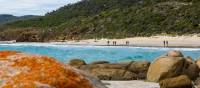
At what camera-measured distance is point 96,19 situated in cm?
11619

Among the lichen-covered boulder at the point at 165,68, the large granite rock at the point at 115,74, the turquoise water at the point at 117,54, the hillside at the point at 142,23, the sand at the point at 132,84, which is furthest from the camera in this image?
the hillside at the point at 142,23

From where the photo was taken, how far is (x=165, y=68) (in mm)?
18906

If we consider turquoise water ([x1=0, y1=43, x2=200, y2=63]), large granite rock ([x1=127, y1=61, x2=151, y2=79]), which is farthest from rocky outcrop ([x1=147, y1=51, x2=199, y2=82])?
turquoise water ([x1=0, y1=43, x2=200, y2=63])

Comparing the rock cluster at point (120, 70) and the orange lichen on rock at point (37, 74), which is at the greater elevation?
the orange lichen on rock at point (37, 74)

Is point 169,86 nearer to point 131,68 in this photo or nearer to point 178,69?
point 178,69

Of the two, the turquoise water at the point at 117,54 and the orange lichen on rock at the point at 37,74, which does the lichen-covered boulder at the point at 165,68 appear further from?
the turquoise water at the point at 117,54

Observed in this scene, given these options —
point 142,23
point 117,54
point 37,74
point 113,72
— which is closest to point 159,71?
point 113,72

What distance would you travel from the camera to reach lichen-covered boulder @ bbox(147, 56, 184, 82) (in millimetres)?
18906

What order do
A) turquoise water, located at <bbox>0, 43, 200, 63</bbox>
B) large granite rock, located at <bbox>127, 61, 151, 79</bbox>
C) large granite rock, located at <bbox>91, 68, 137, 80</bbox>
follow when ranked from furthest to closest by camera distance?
turquoise water, located at <bbox>0, 43, 200, 63</bbox> → large granite rock, located at <bbox>127, 61, 151, 79</bbox> → large granite rock, located at <bbox>91, 68, 137, 80</bbox>

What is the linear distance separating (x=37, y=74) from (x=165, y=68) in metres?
14.4

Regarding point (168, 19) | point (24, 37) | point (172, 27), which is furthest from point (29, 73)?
point (24, 37)

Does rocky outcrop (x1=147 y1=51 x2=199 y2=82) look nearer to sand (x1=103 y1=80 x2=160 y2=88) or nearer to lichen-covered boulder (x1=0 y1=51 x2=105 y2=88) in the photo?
sand (x1=103 y1=80 x2=160 y2=88)

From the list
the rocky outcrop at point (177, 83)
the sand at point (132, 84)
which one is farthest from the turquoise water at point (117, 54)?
the rocky outcrop at point (177, 83)

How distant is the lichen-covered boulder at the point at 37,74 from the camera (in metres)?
4.78
